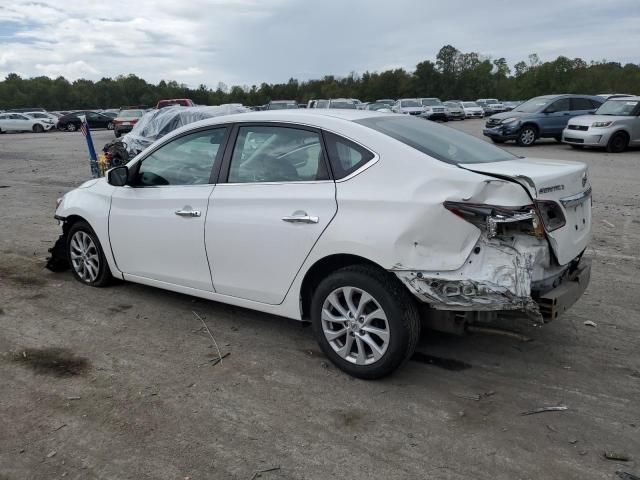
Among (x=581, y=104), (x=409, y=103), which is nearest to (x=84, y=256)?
(x=581, y=104)

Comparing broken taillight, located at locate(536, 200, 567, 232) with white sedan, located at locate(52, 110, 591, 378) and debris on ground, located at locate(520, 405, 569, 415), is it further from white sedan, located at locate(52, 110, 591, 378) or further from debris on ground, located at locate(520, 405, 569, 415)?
debris on ground, located at locate(520, 405, 569, 415)

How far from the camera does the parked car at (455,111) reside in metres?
40.5

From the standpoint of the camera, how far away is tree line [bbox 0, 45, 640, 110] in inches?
3519

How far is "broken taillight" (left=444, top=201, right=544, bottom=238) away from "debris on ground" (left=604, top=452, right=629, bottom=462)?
124 centimetres

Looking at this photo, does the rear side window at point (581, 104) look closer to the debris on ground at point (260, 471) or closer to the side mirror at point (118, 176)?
the side mirror at point (118, 176)

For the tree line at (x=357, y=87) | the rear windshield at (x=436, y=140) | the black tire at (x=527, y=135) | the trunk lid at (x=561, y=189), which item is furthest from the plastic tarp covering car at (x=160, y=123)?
the tree line at (x=357, y=87)

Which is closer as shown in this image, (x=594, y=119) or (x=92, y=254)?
(x=92, y=254)

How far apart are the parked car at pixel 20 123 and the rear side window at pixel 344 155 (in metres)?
43.8

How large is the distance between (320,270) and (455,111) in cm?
3984

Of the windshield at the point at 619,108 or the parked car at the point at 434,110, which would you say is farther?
the parked car at the point at 434,110

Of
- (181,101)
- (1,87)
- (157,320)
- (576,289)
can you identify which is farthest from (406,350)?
(1,87)

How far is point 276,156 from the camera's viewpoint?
155 inches

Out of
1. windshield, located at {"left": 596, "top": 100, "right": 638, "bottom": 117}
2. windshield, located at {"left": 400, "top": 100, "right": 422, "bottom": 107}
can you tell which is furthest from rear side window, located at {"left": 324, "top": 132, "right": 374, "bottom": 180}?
windshield, located at {"left": 400, "top": 100, "right": 422, "bottom": 107}

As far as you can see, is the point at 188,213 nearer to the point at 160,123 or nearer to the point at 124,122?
the point at 160,123
